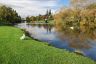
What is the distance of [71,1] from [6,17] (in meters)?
47.7

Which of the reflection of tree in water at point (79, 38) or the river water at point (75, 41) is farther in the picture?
the reflection of tree in water at point (79, 38)

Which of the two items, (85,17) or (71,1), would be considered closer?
(85,17)

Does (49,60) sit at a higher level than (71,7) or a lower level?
lower

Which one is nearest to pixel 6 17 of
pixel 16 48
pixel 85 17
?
pixel 85 17

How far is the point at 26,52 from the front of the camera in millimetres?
17312

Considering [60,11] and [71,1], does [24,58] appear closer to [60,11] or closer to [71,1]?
[71,1]

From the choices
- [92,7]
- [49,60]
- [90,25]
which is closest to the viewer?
[49,60]

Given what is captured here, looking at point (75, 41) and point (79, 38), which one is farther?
point (79, 38)

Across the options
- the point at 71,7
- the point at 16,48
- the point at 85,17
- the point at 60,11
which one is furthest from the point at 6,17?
the point at 16,48

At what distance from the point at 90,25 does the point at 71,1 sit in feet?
45.2

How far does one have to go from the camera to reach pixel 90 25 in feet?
219

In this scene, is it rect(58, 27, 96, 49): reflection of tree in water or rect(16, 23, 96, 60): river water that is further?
rect(58, 27, 96, 49): reflection of tree in water

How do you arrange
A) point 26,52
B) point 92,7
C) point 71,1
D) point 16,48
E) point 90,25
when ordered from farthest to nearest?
1. point 71,1
2. point 92,7
3. point 90,25
4. point 16,48
5. point 26,52

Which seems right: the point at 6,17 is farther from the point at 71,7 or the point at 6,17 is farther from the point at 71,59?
the point at 71,59
